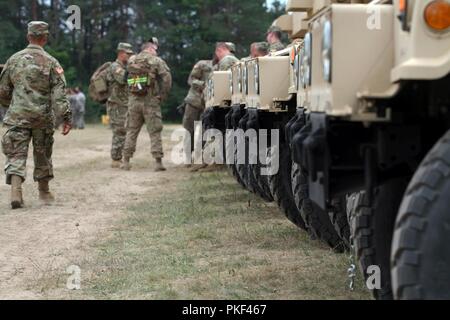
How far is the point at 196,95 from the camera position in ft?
45.4

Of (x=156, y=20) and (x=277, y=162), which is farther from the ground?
(x=156, y=20)

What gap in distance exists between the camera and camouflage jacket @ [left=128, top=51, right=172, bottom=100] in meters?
12.7

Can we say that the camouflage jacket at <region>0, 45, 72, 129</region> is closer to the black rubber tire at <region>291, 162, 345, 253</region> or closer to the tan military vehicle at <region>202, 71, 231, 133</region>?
the tan military vehicle at <region>202, 71, 231, 133</region>

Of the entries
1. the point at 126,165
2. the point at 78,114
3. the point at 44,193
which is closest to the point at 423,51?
the point at 44,193

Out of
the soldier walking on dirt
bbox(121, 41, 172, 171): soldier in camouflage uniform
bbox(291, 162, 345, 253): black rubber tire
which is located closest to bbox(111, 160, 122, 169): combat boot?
bbox(121, 41, 172, 171): soldier in camouflage uniform

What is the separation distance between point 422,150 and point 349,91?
0.45 m

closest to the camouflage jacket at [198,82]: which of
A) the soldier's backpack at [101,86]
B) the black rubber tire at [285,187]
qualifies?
the soldier's backpack at [101,86]

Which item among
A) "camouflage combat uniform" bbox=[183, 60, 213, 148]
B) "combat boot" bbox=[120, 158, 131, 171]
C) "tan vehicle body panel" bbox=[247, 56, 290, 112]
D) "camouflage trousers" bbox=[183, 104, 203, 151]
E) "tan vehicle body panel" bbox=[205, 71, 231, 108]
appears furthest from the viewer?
"camouflage trousers" bbox=[183, 104, 203, 151]

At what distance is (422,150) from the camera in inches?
132

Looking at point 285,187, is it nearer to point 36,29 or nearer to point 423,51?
point 36,29

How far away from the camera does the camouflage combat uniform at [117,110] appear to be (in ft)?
45.2

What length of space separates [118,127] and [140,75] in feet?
4.50
